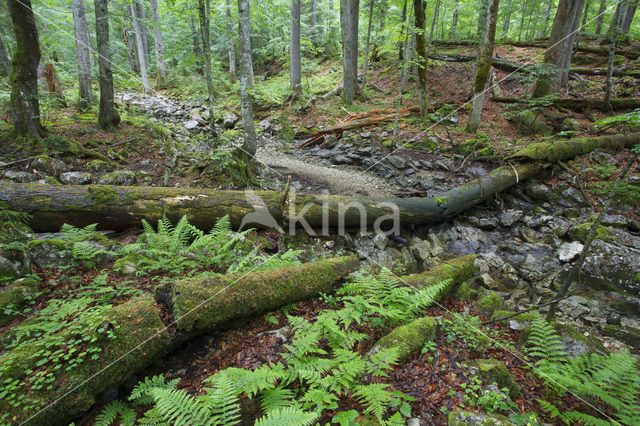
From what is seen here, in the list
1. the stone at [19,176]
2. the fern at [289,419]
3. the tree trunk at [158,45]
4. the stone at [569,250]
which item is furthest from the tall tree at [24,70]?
the stone at [569,250]

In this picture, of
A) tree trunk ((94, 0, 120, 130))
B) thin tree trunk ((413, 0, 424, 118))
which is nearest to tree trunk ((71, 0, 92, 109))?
tree trunk ((94, 0, 120, 130))

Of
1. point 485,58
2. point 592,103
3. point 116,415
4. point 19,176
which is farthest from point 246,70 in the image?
point 592,103

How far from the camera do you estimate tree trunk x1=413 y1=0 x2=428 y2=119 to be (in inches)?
403

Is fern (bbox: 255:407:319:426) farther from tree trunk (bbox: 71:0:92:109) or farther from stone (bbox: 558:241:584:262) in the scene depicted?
tree trunk (bbox: 71:0:92:109)

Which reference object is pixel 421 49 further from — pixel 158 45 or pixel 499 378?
pixel 158 45

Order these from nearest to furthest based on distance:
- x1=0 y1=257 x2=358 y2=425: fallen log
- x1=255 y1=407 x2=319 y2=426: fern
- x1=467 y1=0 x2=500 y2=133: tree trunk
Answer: x1=255 y1=407 x2=319 y2=426: fern < x1=0 y1=257 x2=358 y2=425: fallen log < x1=467 y1=0 x2=500 y2=133: tree trunk

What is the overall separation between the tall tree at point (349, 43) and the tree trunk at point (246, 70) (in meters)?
8.16

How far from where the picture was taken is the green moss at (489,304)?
4.30 m

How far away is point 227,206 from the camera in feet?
18.8

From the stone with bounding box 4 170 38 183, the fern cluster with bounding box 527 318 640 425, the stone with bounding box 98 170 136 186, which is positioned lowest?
Result: the fern cluster with bounding box 527 318 640 425

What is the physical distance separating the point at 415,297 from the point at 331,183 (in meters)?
5.93

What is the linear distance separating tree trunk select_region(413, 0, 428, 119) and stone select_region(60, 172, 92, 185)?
10422 millimetres

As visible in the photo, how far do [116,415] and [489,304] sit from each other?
482cm

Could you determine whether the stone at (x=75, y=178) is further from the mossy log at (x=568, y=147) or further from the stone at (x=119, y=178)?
the mossy log at (x=568, y=147)
